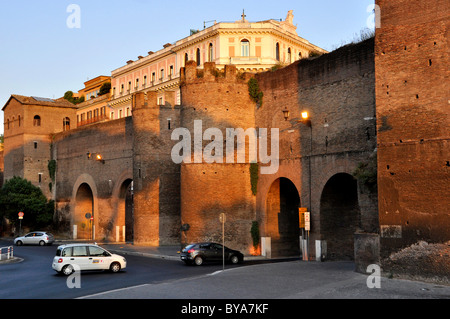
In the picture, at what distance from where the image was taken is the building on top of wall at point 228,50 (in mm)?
60312

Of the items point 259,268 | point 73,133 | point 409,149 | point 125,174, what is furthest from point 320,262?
point 73,133

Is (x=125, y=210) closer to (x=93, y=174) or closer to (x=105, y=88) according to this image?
(x=93, y=174)

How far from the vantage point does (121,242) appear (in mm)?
39250

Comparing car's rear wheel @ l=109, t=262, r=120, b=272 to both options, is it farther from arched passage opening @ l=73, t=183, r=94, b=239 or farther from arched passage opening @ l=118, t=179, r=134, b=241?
arched passage opening @ l=73, t=183, r=94, b=239

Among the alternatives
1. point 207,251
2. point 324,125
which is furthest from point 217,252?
point 324,125

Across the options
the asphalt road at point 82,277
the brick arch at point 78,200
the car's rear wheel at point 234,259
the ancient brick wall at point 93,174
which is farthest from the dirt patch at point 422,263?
the brick arch at point 78,200

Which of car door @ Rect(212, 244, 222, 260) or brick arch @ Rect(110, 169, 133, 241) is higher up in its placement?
brick arch @ Rect(110, 169, 133, 241)

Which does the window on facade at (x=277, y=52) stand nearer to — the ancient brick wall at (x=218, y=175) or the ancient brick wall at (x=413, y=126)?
the ancient brick wall at (x=218, y=175)

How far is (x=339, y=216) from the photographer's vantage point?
24.2 m

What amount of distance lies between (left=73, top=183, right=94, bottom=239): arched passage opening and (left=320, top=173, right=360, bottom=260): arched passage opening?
25.1 metres

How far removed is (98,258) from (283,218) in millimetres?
11027

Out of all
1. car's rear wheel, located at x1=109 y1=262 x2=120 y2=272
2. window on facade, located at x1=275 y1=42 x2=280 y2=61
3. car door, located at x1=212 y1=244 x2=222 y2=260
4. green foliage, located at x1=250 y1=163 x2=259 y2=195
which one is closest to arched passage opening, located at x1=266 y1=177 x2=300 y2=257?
green foliage, located at x1=250 y1=163 x2=259 y2=195

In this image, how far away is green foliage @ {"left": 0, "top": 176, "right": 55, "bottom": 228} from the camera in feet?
149

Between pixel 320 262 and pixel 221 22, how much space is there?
141 ft
